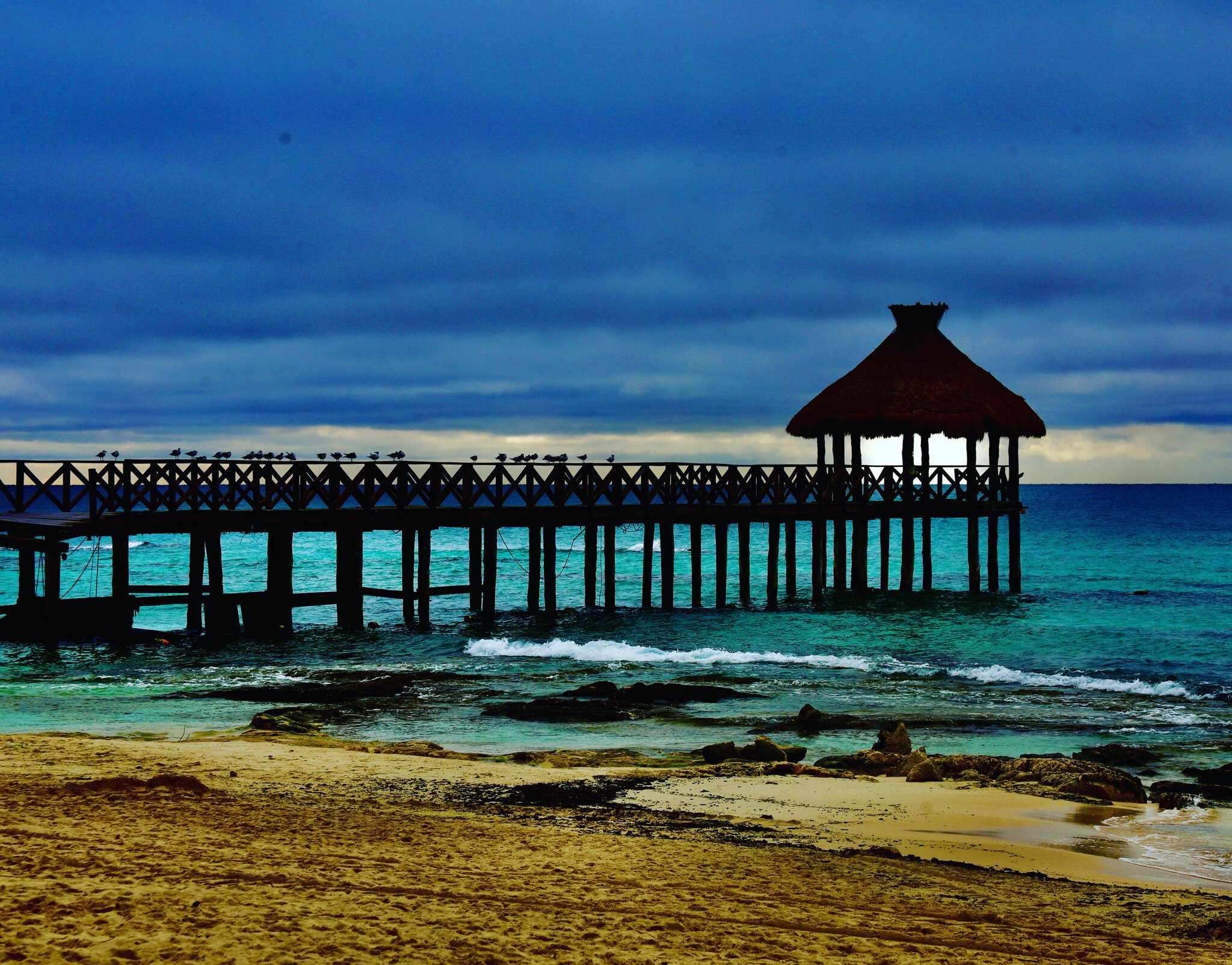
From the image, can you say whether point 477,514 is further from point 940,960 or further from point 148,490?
point 940,960

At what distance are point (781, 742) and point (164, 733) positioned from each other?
7703 millimetres

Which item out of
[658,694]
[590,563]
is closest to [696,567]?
[590,563]

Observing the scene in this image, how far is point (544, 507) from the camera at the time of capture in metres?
27.2

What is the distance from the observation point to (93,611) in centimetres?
2572

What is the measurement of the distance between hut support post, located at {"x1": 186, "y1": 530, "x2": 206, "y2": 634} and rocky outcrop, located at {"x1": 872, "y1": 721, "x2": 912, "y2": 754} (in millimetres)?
16383

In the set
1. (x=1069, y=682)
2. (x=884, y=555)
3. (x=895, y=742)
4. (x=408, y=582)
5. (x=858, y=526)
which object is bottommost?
(x=1069, y=682)

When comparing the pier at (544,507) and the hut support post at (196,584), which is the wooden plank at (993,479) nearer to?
the pier at (544,507)

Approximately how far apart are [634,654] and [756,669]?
2.94 meters

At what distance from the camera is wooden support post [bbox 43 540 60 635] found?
962 inches

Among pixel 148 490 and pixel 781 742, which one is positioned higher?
pixel 148 490

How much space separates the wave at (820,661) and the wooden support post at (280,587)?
4.48 m

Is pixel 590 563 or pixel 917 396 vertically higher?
pixel 917 396

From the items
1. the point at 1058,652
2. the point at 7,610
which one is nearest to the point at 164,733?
the point at 7,610

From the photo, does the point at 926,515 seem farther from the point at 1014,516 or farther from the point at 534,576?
the point at 534,576
